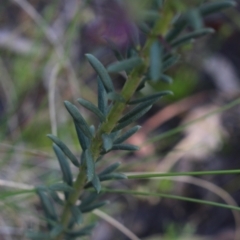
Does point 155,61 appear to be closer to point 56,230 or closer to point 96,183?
point 96,183

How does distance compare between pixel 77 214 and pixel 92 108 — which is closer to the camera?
pixel 92 108

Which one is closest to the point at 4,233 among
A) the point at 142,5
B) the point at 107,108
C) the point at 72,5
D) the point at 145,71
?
the point at 107,108

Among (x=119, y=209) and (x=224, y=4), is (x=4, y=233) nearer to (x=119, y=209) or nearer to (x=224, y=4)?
(x=119, y=209)

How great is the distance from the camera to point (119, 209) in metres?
1.50

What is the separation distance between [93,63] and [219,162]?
4.09ft

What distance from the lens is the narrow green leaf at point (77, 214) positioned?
2.18ft

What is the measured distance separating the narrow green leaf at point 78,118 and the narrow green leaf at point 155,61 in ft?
0.50

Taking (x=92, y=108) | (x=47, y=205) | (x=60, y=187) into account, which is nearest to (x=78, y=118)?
(x=92, y=108)

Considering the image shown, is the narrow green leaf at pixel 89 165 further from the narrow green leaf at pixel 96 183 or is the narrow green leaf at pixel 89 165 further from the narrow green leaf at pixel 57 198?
the narrow green leaf at pixel 57 198

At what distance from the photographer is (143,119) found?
A: 5.88 ft

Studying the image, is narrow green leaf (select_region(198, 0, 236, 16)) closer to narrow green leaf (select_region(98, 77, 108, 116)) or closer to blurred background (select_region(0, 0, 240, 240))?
narrow green leaf (select_region(98, 77, 108, 116))

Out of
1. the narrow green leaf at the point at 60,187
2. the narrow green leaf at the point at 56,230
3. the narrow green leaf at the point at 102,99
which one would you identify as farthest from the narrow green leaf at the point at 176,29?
the narrow green leaf at the point at 56,230

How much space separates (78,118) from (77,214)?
18 centimetres

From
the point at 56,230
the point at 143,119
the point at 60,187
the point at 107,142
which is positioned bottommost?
the point at 143,119
